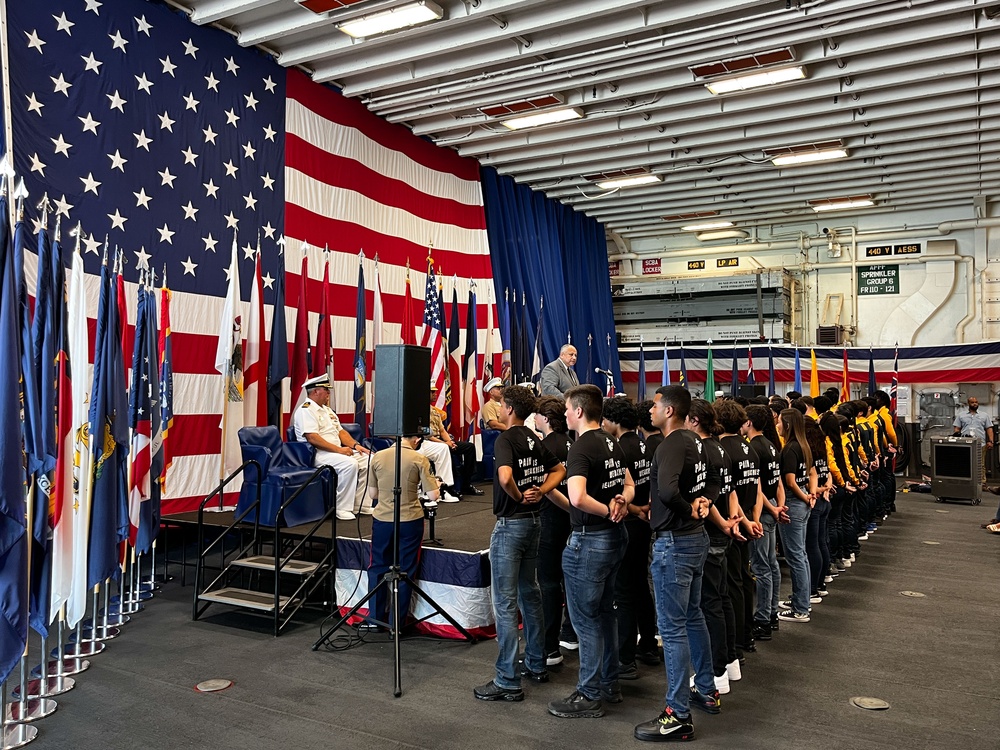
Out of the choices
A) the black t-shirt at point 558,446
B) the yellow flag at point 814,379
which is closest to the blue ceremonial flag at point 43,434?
the black t-shirt at point 558,446

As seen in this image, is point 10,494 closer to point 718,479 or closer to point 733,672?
point 718,479

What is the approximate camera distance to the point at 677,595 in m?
3.38

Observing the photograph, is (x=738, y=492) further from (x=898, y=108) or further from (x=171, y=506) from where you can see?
(x=898, y=108)

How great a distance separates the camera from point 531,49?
7938 millimetres

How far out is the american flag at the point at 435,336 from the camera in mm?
8523

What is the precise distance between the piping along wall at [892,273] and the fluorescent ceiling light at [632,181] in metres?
4.29

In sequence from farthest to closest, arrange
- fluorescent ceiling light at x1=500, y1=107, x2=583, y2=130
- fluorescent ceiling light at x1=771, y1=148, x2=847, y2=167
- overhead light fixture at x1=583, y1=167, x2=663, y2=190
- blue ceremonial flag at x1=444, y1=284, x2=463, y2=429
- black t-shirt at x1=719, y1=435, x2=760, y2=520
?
1. overhead light fixture at x1=583, y1=167, x2=663, y2=190
2. fluorescent ceiling light at x1=771, y1=148, x2=847, y2=167
3. fluorescent ceiling light at x1=500, y1=107, x2=583, y2=130
4. blue ceremonial flag at x1=444, y1=284, x2=463, y2=429
5. black t-shirt at x1=719, y1=435, x2=760, y2=520

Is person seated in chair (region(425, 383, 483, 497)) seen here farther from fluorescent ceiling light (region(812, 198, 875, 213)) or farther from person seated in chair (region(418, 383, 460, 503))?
fluorescent ceiling light (region(812, 198, 875, 213))

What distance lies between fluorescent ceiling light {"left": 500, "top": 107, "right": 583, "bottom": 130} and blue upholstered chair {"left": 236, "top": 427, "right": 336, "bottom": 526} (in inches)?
210

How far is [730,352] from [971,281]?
176 inches

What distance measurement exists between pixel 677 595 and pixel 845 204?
12.6 m

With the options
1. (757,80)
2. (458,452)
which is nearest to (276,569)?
(458,452)

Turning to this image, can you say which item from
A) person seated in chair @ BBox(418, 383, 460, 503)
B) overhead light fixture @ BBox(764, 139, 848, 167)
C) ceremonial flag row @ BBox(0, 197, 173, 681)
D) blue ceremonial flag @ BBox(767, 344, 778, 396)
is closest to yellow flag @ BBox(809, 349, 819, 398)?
blue ceremonial flag @ BBox(767, 344, 778, 396)

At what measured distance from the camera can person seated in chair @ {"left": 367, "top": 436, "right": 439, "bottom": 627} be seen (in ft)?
15.9
